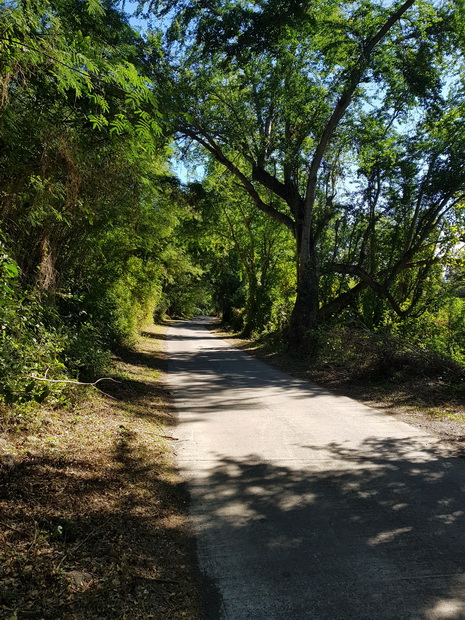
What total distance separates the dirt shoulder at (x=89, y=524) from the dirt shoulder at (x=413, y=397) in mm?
3994

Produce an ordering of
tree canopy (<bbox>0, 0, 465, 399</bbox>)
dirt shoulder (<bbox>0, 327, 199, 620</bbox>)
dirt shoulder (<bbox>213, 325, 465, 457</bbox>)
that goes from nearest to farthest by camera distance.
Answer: dirt shoulder (<bbox>0, 327, 199, 620</bbox>) → tree canopy (<bbox>0, 0, 465, 399</bbox>) → dirt shoulder (<bbox>213, 325, 465, 457</bbox>)

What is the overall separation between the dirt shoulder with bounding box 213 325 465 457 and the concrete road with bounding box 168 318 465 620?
47 cm

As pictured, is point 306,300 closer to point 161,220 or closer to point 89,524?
point 161,220

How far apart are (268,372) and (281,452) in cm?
709

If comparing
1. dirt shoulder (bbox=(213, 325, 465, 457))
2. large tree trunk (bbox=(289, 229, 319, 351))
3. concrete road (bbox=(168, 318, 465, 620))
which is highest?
large tree trunk (bbox=(289, 229, 319, 351))

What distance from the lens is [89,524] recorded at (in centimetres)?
316

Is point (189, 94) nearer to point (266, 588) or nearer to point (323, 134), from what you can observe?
point (323, 134)

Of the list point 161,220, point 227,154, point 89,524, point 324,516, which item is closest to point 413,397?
point 324,516

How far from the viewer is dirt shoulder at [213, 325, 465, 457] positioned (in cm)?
629

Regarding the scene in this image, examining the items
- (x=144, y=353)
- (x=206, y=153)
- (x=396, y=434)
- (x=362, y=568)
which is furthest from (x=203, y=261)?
(x=362, y=568)

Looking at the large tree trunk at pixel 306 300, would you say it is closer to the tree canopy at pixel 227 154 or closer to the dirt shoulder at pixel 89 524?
the tree canopy at pixel 227 154

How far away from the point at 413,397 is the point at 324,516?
18.2 feet

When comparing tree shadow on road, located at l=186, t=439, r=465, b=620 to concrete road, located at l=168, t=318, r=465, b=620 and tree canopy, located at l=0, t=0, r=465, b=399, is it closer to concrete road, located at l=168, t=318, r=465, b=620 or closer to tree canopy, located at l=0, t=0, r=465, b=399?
concrete road, located at l=168, t=318, r=465, b=620

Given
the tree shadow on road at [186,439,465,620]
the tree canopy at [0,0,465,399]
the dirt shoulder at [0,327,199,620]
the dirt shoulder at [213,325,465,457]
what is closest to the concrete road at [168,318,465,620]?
the tree shadow on road at [186,439,465,620]
